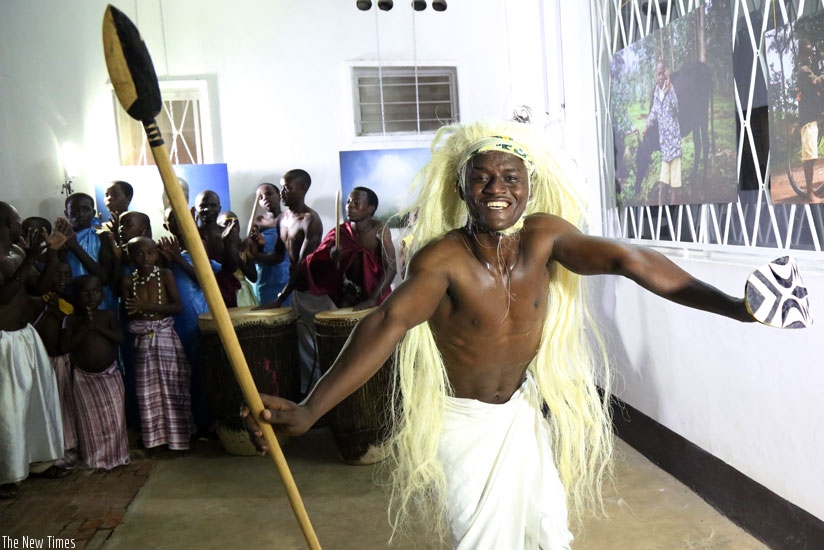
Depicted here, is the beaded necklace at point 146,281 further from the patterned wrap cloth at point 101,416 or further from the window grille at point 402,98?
the window grille at point 402,98

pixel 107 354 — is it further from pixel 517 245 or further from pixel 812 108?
pixel 812 108

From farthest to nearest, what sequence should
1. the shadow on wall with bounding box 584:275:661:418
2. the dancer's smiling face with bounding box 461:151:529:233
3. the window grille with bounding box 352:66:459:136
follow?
the window grille with bounding box 352:66:459:136 → the shadow on wall with bounding box 584:275:661:418 → the dancer's smiling face with bounding box 461:151:529:233

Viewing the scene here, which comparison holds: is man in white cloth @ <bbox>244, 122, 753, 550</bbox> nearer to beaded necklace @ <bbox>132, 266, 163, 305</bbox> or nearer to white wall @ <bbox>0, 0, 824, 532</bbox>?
beaded necklace @ <bbox>132, 266, 163, 305</bbox>

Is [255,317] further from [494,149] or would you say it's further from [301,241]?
[494,149]

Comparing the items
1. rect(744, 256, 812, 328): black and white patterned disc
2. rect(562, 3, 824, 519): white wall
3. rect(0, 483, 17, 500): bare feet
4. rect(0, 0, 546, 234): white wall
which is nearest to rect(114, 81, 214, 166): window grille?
rect(0, 0, 546, 234): white wall

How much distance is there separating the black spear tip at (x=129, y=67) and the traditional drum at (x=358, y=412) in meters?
2.98

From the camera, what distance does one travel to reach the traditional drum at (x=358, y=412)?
14.6ft

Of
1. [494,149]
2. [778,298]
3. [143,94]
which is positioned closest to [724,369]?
[778,298]

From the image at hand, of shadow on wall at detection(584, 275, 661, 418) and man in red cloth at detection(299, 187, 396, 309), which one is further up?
man in red cloth at detection(299, 187, 396, 309)

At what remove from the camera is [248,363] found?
4.65 meters

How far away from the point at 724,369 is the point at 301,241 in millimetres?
3367

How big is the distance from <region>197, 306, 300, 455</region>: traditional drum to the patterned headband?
262 cm

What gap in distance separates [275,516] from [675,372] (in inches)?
85.7

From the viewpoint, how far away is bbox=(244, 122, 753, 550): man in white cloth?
225cm
